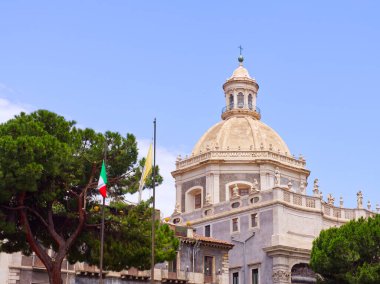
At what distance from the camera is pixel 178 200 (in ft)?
241

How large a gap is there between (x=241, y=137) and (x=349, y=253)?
23315 millimetres

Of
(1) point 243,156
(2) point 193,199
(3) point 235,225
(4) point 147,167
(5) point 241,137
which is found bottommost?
(4) point 147,167

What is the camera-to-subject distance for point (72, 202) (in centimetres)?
3812

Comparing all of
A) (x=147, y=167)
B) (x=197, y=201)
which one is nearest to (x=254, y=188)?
(x=197, y=201)

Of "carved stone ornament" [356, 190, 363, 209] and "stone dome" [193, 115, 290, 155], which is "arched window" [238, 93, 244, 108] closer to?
"stone dome" [193, 115, 290, 155]

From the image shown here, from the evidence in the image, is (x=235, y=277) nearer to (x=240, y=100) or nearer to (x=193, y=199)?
(x=193, y=199)

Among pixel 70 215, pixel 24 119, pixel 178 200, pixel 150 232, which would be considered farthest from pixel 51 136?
pixel 178 200

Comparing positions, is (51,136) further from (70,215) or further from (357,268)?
(357,268)

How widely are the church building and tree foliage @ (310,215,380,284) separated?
5421mm

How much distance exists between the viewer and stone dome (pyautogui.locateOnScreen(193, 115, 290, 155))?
71.3 meters

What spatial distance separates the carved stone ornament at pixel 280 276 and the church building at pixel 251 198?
31 mm

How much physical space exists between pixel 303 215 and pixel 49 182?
30026 millimetres

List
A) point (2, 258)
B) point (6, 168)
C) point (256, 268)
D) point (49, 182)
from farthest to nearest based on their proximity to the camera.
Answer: point (256, 268), point (2, 258), point (49, 182), point (6, 168)

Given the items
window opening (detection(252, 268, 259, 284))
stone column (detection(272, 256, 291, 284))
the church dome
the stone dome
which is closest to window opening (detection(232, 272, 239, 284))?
window opening (detection(252, 268, 259, 284))
